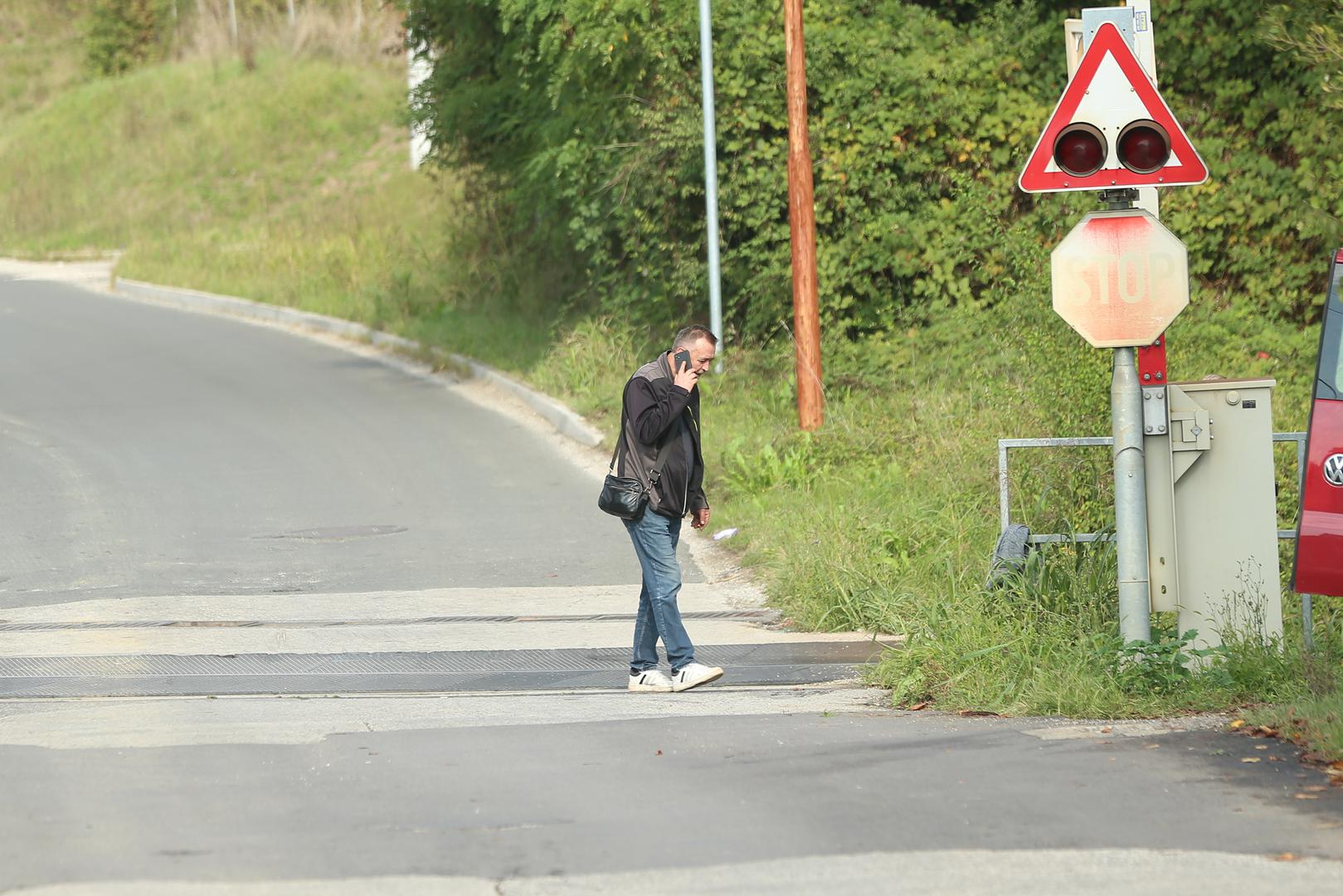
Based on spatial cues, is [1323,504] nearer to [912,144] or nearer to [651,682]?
[651,682]

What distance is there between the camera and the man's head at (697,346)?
7.86 meters

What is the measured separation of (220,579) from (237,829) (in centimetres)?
584

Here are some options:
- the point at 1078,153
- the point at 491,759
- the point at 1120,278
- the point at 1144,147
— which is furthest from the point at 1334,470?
the point at 491,759

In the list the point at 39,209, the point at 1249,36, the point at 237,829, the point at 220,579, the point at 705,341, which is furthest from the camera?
the point at 39,209

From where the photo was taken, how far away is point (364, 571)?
36.9 feet

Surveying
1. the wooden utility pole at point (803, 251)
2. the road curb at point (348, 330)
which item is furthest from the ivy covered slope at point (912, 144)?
the wooden utility pole at point (803, 251)

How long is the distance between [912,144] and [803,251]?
3018mm

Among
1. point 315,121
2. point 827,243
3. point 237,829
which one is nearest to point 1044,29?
point 827,243

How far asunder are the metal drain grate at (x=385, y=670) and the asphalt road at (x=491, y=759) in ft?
0.17

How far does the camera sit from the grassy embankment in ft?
24.4

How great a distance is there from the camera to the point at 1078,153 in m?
7.05

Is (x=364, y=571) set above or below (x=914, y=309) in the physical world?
below

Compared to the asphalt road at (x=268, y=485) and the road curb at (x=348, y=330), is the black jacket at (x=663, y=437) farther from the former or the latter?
the road curb at (x=348, y=330)

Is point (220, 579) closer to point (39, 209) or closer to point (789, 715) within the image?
point (789, 715)
